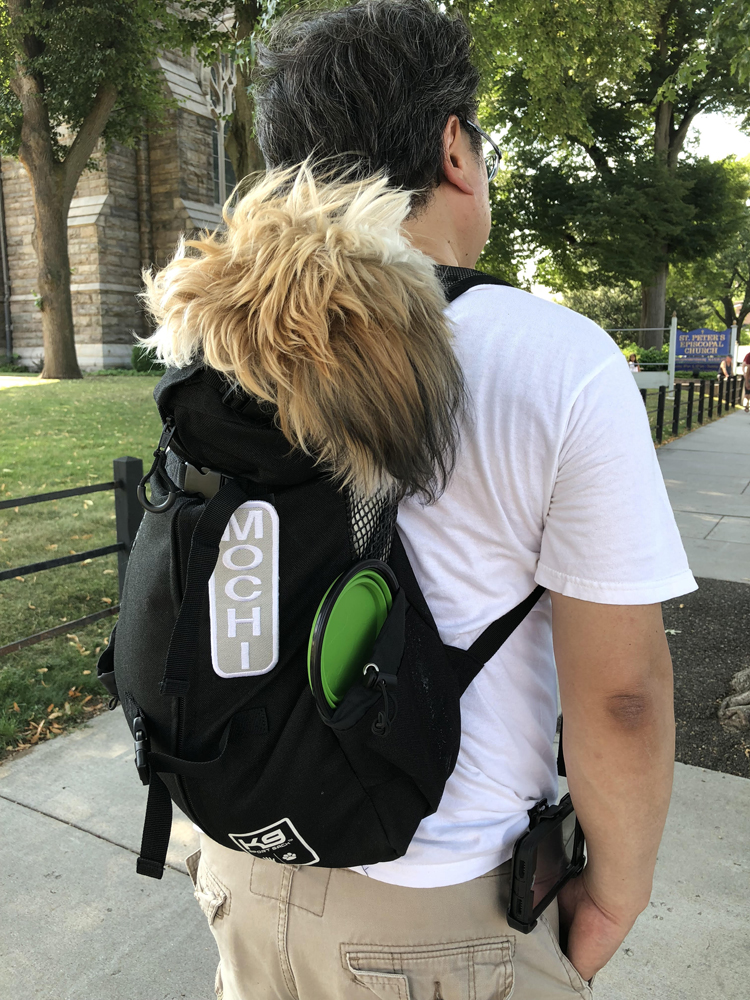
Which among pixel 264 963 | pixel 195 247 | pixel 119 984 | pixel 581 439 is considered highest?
pixel 195 247

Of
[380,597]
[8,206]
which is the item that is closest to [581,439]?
[380,597]

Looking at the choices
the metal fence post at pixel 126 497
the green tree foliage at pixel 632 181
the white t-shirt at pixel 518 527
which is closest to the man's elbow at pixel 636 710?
the white t-shirt at pixel 518 527

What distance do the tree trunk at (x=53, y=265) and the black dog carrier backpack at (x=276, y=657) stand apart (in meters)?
18.9

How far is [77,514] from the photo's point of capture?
24.7ft

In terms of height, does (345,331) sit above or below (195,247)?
below

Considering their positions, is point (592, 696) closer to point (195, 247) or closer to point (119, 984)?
point (195, 247)

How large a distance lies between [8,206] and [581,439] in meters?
27.1

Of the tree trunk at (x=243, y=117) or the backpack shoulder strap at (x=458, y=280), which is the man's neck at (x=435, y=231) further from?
the tree trunk at (x=243, y=117)

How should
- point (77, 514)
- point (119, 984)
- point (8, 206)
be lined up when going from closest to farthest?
point (119, 984), point (77, 514), point (8, 206)

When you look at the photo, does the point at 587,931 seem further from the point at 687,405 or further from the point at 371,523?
the point at 687,405

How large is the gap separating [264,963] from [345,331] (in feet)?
2.90

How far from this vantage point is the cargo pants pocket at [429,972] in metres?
1.02

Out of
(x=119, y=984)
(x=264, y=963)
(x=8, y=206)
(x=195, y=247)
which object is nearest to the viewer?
(x=195, y=247)

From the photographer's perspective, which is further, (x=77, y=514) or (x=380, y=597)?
(x=77, y=514)
